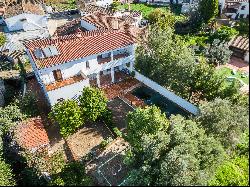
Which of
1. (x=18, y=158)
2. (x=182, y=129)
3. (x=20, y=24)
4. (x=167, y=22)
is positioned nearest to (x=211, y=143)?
(x=182, y=129)

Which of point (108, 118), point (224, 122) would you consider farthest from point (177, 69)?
point (224, 122)

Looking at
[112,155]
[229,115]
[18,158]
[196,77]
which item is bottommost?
[18,158]

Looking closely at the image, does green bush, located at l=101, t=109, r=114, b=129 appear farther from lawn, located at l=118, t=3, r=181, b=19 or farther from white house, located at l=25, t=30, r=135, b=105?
lawn, located at l=118, t=3, r=181, b=19

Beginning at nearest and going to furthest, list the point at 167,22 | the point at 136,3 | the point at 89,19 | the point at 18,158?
the point at 18,158 → the point at 89,19 → the point at 167,22 → the point at 136,3

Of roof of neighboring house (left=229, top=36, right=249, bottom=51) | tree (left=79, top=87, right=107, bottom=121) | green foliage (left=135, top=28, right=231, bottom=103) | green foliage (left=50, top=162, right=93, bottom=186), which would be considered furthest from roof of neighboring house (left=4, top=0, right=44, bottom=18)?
roof of neighboring house (left=229, top=36, right=249, bottom=51)

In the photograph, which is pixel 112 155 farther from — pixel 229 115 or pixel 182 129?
pixel 229 115

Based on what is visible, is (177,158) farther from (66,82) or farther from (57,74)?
(57,74)
